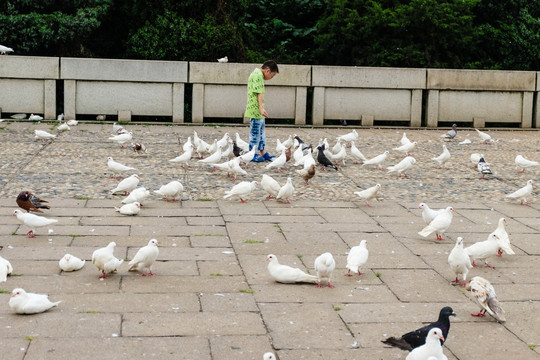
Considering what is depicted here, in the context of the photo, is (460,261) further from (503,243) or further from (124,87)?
(124,87)

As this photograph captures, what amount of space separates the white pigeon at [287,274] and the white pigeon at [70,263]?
1607 millimetres

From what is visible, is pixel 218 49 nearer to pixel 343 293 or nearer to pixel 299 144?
pixel 299 144

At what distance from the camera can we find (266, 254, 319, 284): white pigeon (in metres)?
6.29

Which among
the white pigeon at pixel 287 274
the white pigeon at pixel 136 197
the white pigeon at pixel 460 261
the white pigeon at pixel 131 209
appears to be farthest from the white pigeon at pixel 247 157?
the white pigeon at pixel 460 261

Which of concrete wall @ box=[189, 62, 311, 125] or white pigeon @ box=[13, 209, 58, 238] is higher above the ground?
concrete wall @ box=[189, 62, 311, 125]

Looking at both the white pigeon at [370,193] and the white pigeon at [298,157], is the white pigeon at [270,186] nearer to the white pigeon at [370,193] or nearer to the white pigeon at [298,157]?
the white pigeon at [370,193]

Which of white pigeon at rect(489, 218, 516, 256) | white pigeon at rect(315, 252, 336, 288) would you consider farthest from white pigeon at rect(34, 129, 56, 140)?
white pigeon at rect(489, 218, 516, 256)

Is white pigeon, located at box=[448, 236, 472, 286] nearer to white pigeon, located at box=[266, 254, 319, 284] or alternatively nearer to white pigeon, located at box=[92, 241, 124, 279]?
white pigeon, located at box=[266, 254, 319, 284]

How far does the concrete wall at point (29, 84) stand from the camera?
57.7 feet

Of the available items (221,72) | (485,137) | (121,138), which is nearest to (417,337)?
(121,138)

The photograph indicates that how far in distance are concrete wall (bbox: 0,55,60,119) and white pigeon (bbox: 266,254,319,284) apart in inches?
503

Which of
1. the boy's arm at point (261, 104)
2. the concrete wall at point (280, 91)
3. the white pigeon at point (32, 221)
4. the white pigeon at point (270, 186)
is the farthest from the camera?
the concrete wall at point (280, 91)

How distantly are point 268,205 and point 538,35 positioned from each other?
1399cm

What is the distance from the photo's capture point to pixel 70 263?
639 centimetres
